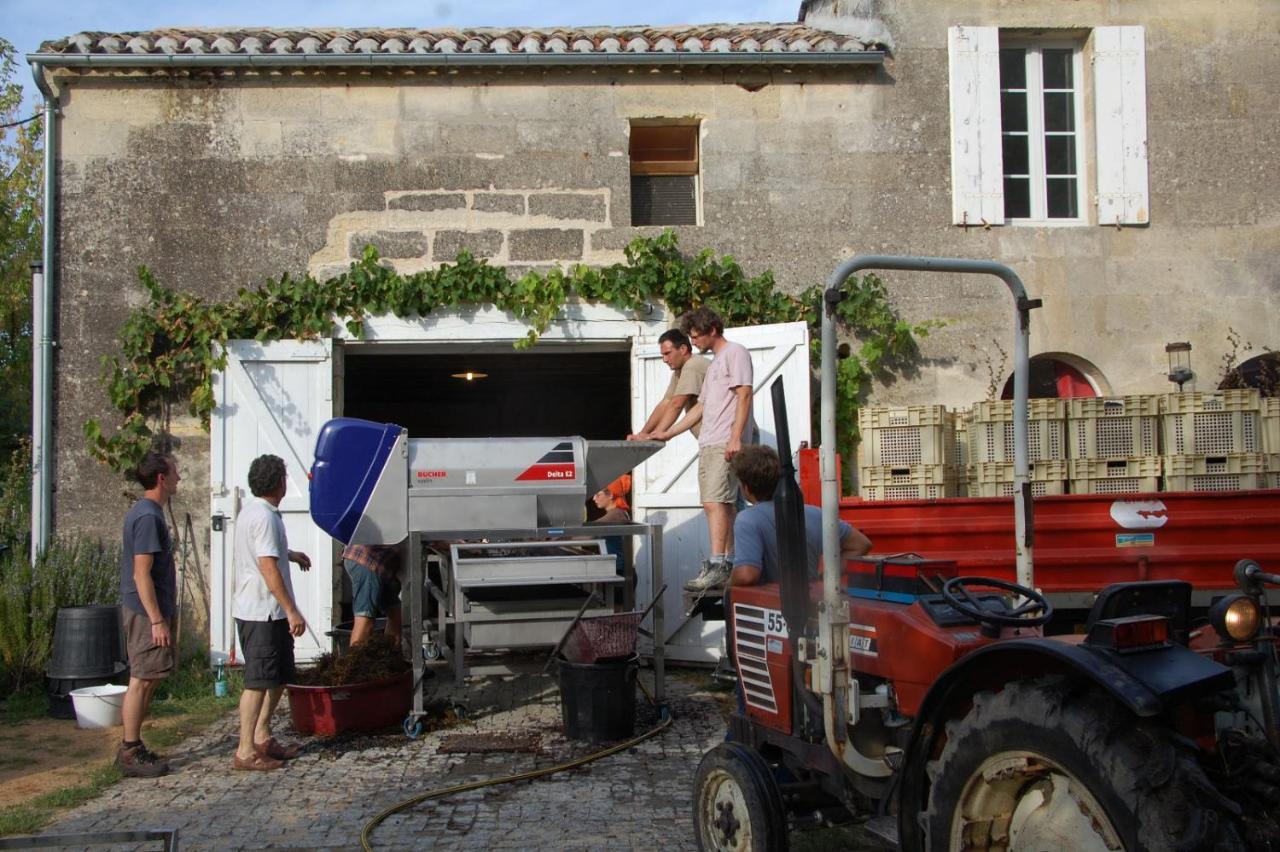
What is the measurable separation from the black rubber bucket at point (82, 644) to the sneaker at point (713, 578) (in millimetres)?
4193

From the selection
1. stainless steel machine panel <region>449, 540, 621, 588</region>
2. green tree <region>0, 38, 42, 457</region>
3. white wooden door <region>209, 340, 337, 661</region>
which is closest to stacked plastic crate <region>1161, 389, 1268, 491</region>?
stainless steel machine panel <region>449, 540, 621, 588</region>

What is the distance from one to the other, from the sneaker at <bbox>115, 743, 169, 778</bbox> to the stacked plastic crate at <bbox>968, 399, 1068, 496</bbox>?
519 centimetres

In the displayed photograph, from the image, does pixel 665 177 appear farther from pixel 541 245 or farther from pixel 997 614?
pixel 997 614

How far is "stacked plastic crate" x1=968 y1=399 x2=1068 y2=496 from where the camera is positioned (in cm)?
763

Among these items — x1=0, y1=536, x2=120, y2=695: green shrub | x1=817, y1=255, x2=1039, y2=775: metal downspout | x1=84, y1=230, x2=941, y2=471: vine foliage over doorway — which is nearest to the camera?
x1=817, y1=255, x2=1039, y2=775: metal downspout

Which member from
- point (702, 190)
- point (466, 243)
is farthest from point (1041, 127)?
point (466, 243)

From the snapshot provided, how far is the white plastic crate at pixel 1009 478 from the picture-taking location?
25.0ft

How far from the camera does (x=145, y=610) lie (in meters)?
6.14

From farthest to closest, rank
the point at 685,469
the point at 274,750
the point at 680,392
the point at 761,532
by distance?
the point at 685,469 → the point at 680,392 → the point at 274,750 → the point at 761,532

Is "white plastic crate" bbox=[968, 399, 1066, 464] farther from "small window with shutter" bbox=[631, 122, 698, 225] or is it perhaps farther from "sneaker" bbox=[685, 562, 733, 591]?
"small window with shutter" bbox=[631, 122, 698, 225]

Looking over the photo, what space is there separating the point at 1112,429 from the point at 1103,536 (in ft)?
2.76

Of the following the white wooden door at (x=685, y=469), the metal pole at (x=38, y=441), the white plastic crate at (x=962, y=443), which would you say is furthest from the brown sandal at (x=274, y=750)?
the white plastic crate at (x=962, y=443)

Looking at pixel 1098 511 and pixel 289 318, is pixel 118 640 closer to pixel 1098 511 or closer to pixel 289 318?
pixel 289 318

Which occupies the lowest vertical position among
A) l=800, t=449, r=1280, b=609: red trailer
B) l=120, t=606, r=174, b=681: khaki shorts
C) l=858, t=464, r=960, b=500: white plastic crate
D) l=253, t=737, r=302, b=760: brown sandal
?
l=253, t=737, r=302, b=760: brown sandal
